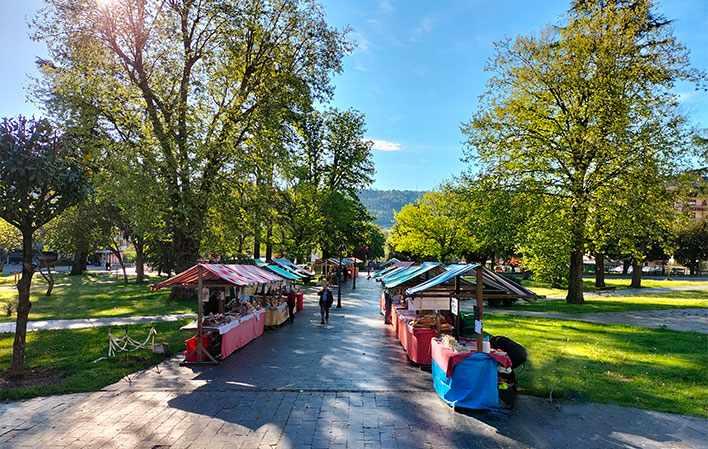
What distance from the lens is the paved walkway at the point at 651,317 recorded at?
18.8m

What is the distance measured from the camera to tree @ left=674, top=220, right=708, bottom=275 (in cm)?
5938

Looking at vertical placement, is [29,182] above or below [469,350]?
above

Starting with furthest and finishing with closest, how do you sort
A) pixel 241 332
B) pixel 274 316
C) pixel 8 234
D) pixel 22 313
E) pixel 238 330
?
pixel 8 234 < pixel 274 316 < pixel 241 332 < pixel 238 330 < pixel 22 313

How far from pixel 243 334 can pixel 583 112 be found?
19760 mm

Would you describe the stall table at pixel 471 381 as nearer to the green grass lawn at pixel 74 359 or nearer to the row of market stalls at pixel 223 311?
the row of market stalls at pixel 223 311

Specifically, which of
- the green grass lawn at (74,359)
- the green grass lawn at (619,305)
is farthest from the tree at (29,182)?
the green grass lawn at (619,305)

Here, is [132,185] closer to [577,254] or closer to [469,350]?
[469,350]

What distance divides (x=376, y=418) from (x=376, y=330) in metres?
10.2

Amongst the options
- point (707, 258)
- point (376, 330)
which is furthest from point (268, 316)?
point (707, 258)

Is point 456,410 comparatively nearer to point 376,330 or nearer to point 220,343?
point 220,343

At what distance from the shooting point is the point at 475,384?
28.1ft

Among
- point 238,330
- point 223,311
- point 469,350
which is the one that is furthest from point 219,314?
point 469,350

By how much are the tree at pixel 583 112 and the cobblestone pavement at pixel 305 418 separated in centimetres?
1761

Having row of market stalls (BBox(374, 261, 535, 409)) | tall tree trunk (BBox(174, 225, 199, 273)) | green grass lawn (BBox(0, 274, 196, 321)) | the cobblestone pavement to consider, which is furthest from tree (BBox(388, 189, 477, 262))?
the cobblestone pavement
